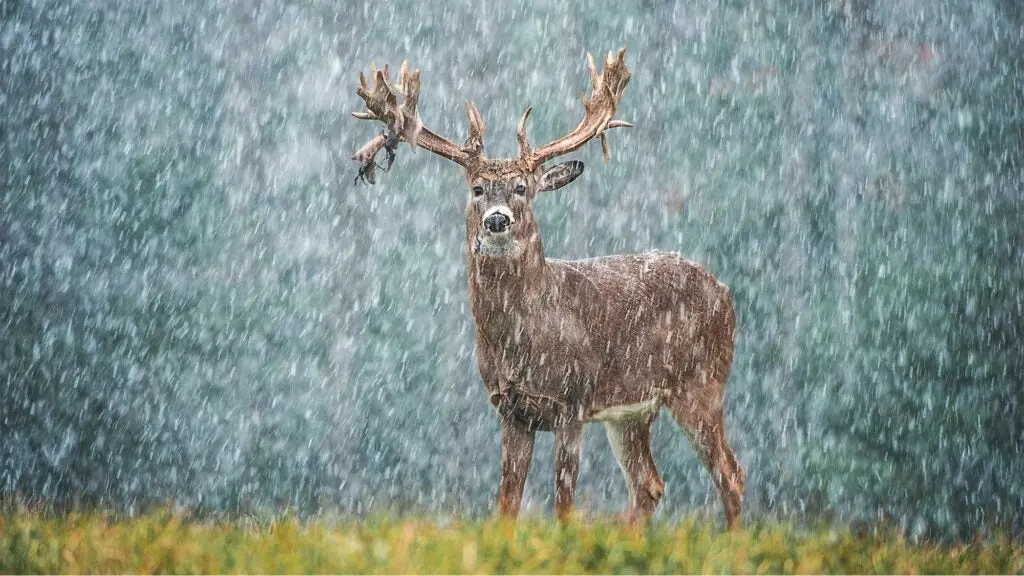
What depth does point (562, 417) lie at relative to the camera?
6406 millimetres

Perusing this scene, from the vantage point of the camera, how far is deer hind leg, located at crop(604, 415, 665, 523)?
7324 millimetres

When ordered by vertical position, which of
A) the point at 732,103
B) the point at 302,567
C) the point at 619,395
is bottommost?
the point at 302,567

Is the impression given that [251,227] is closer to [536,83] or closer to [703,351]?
[536,83]

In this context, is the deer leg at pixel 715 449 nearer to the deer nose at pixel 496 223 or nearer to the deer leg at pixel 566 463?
the deer leg at pixel 566 463

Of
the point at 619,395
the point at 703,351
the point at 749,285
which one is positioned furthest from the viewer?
the point at 749,285

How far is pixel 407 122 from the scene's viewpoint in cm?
673

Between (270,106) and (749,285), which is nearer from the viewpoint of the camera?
(749,285)

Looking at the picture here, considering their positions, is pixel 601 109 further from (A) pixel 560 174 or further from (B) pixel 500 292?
(B) pixel 500 292

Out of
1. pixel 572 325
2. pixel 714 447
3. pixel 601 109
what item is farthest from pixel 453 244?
pixel 572 325

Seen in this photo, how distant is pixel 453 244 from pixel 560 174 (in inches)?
239

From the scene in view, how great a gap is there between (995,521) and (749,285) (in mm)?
3098

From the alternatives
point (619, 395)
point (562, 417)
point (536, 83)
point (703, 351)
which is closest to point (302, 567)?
point (562, 417)

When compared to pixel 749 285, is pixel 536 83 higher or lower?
higher

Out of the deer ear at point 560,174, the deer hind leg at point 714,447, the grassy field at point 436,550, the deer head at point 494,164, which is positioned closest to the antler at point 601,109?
the deer head at point 494,164
